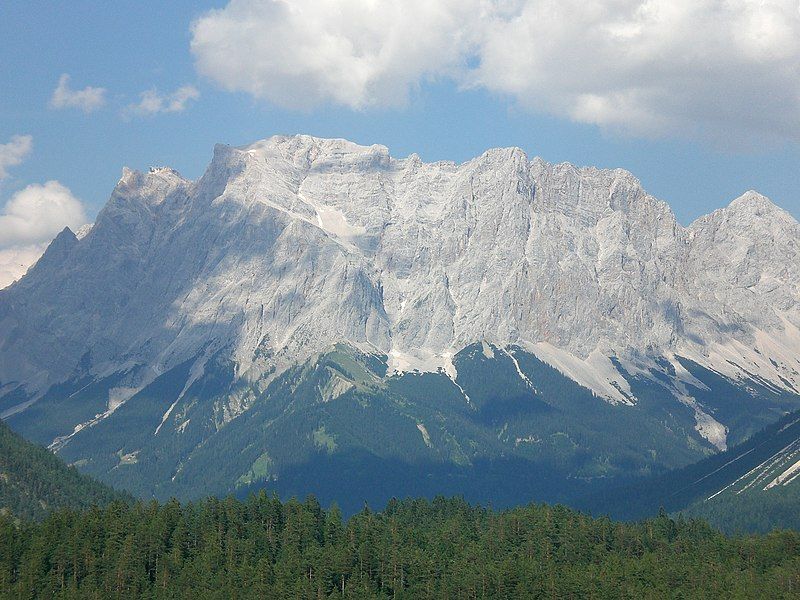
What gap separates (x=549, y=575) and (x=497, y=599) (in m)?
10.8

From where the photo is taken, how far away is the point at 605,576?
614ft

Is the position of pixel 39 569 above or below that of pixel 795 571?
below

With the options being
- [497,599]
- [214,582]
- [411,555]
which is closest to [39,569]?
[214,582]

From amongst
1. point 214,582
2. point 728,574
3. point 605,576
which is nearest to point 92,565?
point 214,582

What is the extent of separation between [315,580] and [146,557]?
96.6 feet

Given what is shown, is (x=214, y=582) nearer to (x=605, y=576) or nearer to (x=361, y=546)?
(x=361, y=546)

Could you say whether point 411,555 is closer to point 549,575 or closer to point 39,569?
point 549,575

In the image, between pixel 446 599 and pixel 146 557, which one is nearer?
pixel 446 599

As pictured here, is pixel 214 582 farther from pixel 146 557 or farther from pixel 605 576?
pixel 605 576

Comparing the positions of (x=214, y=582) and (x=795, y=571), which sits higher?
(x=795, y=571)

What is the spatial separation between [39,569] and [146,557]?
15.9 metres

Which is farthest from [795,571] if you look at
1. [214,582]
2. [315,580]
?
[214,582]

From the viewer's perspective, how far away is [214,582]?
187625 millimetres

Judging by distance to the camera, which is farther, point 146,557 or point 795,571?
point 146,557
